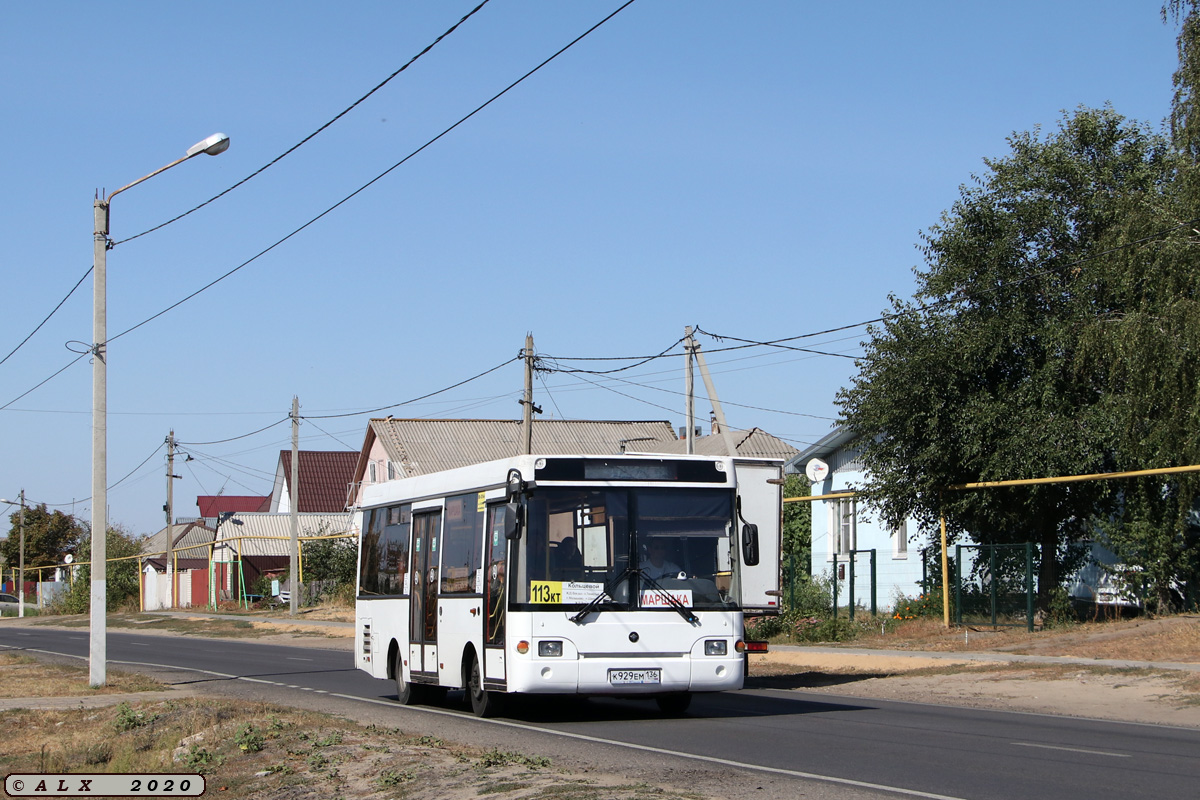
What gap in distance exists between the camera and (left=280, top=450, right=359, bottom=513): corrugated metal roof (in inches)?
3216

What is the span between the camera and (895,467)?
26.8 m

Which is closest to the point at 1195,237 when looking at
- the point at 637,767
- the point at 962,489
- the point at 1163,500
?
the point at 1163,500

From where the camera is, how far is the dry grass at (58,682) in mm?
19172

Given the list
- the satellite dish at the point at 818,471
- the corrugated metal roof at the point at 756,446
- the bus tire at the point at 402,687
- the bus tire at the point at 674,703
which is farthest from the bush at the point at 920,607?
the corrugated metal roof at the point at 756,446

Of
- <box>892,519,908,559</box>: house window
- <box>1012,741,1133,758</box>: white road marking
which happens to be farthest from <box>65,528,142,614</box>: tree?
<box>1012,741,1133,758</box>: white road marking

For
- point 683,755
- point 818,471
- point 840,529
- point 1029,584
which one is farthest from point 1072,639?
point 840,529

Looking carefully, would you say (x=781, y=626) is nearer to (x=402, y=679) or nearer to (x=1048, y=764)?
(x=402, y=679)

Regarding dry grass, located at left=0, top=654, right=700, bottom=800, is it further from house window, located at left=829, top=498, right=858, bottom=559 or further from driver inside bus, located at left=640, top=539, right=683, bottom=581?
house window, located at left=829, top=498, right=858, bottom=559

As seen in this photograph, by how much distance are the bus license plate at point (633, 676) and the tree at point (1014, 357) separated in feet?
43.0

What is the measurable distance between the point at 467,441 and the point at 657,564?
5416 centimetres

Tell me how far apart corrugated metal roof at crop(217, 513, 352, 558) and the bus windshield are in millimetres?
55210

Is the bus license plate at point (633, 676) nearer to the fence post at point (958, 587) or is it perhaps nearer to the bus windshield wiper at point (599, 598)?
the bus windshield wiper at point (599, 598)

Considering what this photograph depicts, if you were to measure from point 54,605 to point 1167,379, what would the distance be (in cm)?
6666

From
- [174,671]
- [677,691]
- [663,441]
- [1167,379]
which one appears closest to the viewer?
[677,691]
